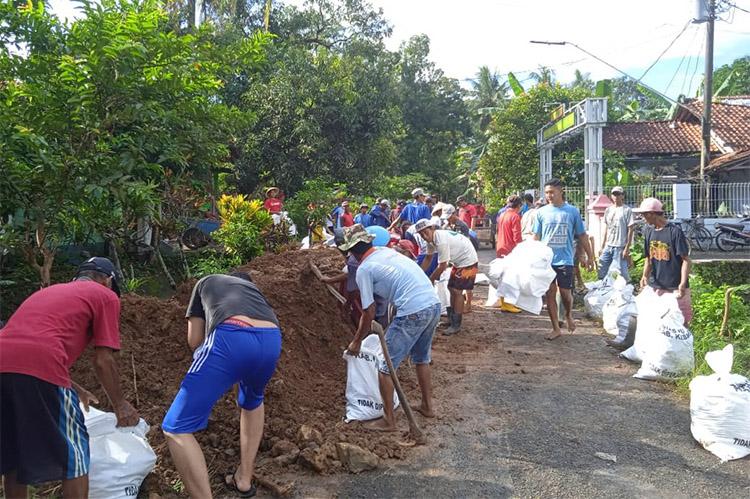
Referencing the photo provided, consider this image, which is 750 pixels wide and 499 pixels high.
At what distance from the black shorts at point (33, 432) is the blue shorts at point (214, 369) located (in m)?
0.50

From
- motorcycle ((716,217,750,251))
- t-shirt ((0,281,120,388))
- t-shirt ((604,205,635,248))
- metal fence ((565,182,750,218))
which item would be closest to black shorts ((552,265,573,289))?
t-shirt ((604,205,635,248))

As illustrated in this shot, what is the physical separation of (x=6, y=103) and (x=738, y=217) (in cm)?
1959

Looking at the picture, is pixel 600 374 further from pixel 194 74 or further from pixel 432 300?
pixel 194 74

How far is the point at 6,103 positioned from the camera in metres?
5.00

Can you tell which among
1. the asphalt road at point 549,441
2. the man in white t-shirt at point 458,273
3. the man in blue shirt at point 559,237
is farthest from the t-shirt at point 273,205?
the asphalt road at point 549,441

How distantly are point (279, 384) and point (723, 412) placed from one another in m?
3.14

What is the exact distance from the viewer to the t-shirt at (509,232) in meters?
9.05

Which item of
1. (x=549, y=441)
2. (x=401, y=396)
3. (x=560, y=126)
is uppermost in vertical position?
(x=560, y=126)

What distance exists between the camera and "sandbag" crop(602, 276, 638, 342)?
6.95 meters

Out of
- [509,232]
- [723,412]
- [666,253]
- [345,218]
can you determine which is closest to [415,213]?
[345,218]

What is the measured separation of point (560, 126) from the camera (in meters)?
15.7

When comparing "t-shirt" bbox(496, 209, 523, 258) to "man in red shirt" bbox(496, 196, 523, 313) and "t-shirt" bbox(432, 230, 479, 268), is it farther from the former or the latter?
"t-shirt" bbox(432, 230, 479, 268)

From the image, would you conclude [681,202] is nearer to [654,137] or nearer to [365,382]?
[654,137]

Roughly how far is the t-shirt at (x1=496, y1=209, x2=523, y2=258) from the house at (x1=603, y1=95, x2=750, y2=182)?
15.7 m
